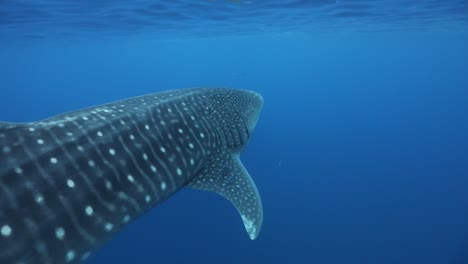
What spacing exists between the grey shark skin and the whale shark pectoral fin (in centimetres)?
2

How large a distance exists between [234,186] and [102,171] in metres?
2.28

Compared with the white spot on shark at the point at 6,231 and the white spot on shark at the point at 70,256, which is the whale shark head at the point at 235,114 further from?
the white spot on shark at the point at 6,231

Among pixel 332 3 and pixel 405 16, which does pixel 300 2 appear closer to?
pixel 332 3

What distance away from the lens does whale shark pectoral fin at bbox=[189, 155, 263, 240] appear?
15.7 feet

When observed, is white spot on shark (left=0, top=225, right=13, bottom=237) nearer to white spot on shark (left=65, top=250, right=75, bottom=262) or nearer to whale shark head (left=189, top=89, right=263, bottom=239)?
white spot on shark (left=65, top=250, right=75, bottom=262)

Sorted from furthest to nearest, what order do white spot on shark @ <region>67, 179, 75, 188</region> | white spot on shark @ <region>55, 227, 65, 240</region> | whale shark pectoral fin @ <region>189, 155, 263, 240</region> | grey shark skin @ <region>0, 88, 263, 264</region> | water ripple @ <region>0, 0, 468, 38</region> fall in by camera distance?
1. water ripple @ <region>0, 0, 468, 38</region>
2. whale shark pectoral fin @ <region>189, 155, 263, 240</region>
3. white spot on shark @ <region>67, 179, 75, 188</region>
4. white spot on shark @ <region>55, 227, 65, 240</region>
5. grey shark skin @ <region>0, 88, 263, 264</region>

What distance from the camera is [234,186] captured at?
511cm

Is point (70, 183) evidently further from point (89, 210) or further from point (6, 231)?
point (6, 231)

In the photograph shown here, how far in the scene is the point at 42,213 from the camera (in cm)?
267

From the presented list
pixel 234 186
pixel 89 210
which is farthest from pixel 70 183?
pixel 234 186

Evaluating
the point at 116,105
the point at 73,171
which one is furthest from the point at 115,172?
the point at 116,105

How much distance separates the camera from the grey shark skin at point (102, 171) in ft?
8.59

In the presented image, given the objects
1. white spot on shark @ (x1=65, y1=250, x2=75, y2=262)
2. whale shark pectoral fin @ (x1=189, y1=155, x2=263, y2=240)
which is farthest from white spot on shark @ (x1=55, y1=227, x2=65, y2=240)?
whale shark pectoral fin @ (x1=189, y1=155, x2=263, y2=240)

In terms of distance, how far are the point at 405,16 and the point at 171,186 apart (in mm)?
17917
